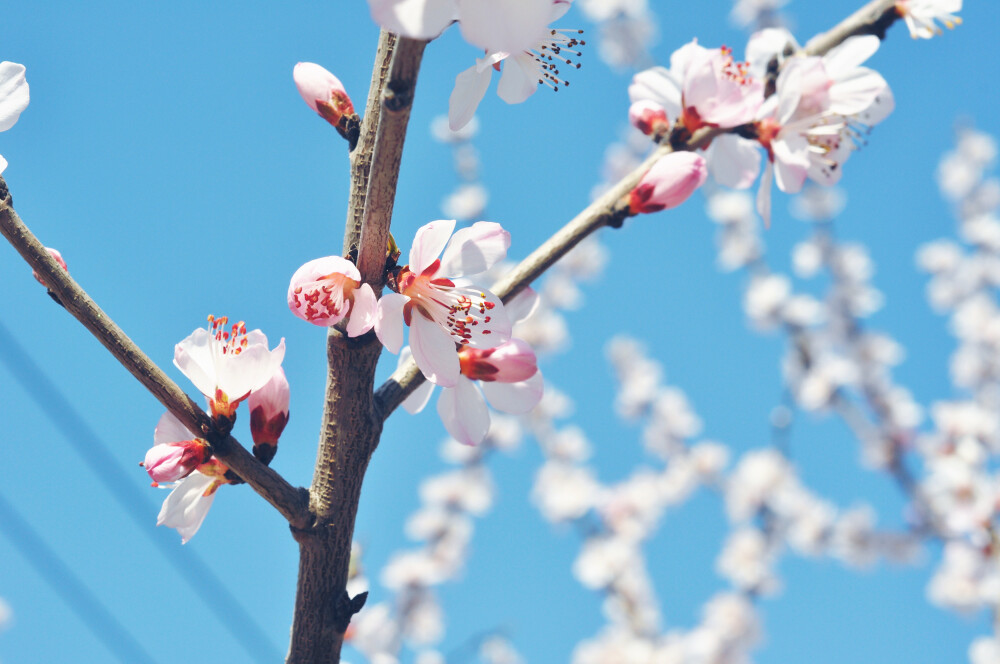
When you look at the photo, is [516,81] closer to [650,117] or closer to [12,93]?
[650,117]

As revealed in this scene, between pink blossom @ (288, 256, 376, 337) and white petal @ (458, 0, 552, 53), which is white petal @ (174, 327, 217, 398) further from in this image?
white petal @ (458, 0, 552, 53)

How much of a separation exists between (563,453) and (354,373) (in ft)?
20.7

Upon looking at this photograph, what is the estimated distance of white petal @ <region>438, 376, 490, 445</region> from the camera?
1.12m

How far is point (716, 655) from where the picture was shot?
6621mm

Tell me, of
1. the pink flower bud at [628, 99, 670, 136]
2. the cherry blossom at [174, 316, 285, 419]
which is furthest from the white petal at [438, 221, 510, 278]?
the pink flower bud at [628, 99, 670, 136]

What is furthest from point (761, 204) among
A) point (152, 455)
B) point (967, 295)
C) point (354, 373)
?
point (967, 295)

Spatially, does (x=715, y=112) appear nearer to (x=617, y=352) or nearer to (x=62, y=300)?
Answer: (x=62, y=300)

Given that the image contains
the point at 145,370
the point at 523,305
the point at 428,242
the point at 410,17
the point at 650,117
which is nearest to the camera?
the point at 410,17

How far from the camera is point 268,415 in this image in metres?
0.99

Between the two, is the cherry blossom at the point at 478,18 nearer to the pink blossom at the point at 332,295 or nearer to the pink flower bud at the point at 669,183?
the pink blossom at the point at 332,295

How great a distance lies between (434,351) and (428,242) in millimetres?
150

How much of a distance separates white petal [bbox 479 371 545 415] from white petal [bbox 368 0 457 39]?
2.02 ft

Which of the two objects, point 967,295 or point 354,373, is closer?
point 354,373

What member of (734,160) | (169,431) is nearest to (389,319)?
(169,431)
